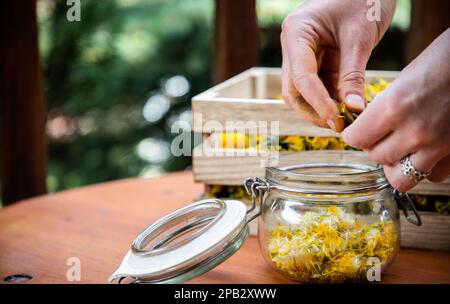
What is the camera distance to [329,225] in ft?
2.83

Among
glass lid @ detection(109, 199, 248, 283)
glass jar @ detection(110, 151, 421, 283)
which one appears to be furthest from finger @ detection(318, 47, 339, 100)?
glass lid @ detection(109, 199, 248, 283)

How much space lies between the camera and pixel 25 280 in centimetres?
93

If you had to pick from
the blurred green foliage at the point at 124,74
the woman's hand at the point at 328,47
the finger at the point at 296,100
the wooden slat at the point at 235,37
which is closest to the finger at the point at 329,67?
the woman's hand at the point at 328,47

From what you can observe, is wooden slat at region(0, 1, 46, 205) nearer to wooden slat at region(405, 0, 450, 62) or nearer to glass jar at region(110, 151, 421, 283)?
glass jar at region(110, 151, 421, 283)

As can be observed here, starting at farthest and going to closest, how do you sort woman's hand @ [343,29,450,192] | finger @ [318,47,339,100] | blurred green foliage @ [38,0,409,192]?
blurred green foliage @ [38,0,409,192], finger @ [318,47,339,100], woman's hand @ [343,29,450,192]

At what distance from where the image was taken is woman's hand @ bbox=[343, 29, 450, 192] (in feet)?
2.46

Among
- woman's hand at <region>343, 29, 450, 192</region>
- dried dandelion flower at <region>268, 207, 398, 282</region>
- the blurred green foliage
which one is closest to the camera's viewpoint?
woman's hand at <region>343, 29, 450, 192</region>

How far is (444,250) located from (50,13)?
207cm

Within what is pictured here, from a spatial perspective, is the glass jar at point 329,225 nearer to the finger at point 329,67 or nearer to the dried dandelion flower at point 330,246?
the dried dandelion flower at point 330,246

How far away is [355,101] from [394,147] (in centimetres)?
13

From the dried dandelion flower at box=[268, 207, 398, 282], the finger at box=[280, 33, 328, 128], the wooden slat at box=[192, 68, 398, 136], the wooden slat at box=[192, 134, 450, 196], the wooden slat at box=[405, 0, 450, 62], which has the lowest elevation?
the dried dandelion flower at box=[268, 207, 398, 282]

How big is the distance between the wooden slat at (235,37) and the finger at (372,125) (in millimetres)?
997

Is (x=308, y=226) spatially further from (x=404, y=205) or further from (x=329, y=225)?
(x=404, y=205)

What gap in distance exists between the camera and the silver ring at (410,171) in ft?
2.66
